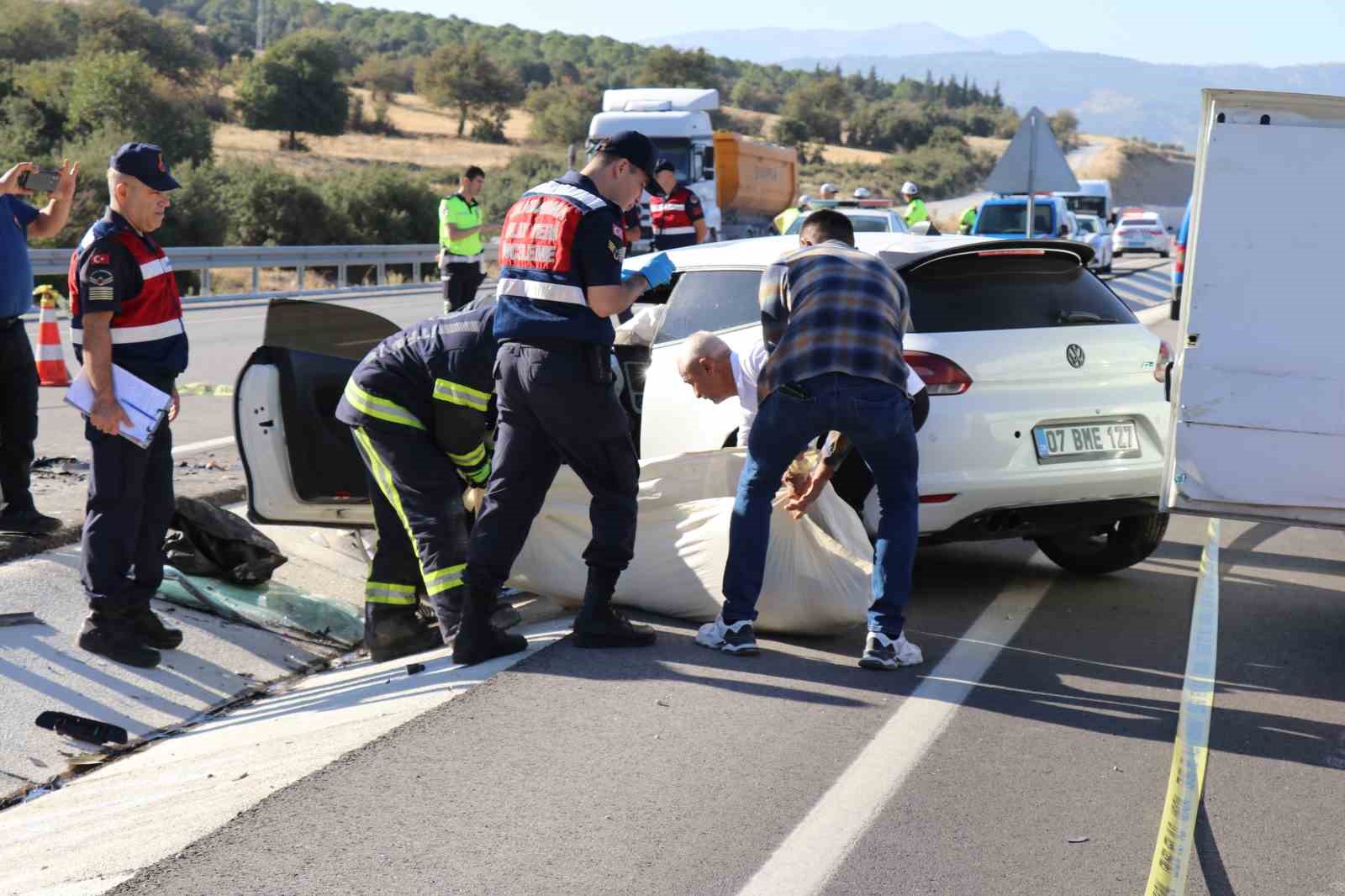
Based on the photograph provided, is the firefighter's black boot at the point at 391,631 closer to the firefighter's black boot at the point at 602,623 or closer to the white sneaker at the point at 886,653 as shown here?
the firefighter's black boot at the point at 602,623

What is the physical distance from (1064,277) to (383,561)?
127 inches

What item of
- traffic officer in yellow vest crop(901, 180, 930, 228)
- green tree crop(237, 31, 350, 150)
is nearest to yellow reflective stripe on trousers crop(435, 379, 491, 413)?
traffic officer in yellow vest crop(901, 180, 930, 228)

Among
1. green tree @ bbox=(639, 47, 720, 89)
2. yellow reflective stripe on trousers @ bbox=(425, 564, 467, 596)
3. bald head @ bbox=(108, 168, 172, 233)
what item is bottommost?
yellow reflective stripe on trousers @ bbox=(425, 564, 467, 596)

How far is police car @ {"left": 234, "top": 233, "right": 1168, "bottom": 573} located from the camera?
6.26 meters

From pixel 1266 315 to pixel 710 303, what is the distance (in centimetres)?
244

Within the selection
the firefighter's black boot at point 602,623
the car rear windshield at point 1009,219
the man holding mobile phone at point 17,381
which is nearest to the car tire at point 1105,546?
the firefighter's black boot at point 602,623

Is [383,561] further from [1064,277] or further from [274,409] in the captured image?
[1064,277]

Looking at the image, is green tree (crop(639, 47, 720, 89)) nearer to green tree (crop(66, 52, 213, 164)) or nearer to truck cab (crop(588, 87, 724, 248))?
green tree (crop(66, 52, 213, 164))

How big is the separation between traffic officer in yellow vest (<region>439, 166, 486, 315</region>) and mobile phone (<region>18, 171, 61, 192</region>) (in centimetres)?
882

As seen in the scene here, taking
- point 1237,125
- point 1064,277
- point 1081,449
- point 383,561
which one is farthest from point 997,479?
point 383,561

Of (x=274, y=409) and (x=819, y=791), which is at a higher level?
(x=274, y=409)

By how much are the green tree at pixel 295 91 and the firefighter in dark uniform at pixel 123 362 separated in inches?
2779

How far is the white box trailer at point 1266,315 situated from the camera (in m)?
5.79

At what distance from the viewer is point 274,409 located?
6340 mm
